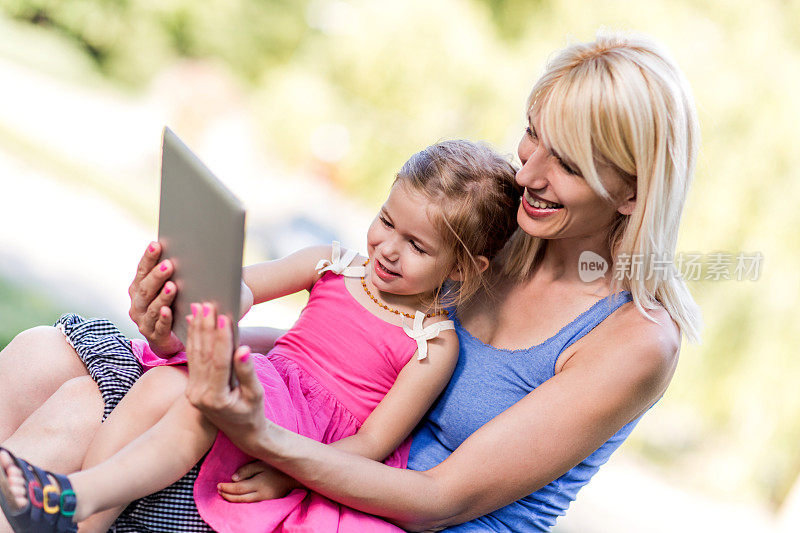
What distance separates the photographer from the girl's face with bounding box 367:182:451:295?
4.74ft

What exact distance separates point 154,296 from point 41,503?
0.37 meters

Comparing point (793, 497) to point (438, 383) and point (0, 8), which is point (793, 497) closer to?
point (438, 383)

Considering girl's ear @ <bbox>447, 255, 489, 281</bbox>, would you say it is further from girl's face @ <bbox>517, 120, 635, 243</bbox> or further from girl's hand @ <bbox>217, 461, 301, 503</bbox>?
girl's hand @ <bbox>217, 461, 301, 503</bbox>

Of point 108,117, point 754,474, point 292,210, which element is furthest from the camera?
point 108,117

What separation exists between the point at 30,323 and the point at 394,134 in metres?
2.32

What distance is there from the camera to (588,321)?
56.2 inches

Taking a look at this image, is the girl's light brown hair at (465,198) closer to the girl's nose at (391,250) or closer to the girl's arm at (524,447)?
the girl's nose at (391,250)

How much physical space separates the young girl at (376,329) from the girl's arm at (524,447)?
0.07 meters

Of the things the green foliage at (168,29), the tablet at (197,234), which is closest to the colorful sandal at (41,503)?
the tablet at (197,234)

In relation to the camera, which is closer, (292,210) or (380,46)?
(380,46)

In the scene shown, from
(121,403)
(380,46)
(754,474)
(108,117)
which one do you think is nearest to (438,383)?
(121,403)

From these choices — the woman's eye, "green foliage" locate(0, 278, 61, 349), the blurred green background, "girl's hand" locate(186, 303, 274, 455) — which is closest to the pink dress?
"girl's hand" locate(186, 303, 274, 455)

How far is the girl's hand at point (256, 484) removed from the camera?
1.20m

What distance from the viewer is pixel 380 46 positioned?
473 cm
